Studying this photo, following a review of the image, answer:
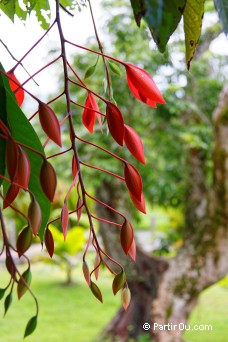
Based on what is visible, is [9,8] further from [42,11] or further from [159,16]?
[159,16]

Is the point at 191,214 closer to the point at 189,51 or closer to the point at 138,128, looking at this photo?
the point at 138,128

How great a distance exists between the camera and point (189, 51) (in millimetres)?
274

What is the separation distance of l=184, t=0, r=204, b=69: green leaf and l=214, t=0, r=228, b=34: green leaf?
2.4 inches

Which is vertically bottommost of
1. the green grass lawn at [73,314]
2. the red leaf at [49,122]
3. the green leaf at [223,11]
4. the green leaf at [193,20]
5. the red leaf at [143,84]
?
the green grass lawn at [73,314]

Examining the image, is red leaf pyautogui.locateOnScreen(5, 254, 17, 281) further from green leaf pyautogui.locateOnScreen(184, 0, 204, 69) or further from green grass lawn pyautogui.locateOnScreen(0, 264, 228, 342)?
green grass lawn pyautogui.locateOnScreen(0, 264, 228, 342)

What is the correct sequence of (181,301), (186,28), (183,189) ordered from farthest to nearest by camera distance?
1. (183,189)
2. (181,301)
3. (186,28)

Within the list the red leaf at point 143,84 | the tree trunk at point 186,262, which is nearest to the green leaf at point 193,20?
the red leaf at point 143,84

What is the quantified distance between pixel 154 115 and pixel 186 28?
2.54 metres

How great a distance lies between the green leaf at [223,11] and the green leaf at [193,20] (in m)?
0.06

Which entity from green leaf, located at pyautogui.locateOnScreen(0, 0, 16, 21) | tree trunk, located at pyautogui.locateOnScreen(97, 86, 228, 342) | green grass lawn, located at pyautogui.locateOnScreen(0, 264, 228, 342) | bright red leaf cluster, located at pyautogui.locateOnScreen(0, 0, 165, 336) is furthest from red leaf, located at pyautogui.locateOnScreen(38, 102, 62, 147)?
green grass lawn, located at pyautogui.locateOnScreen(0, 264, 228, 342)

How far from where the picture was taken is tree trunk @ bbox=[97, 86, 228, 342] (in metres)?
2.21

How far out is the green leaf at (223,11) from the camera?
0.19 meters

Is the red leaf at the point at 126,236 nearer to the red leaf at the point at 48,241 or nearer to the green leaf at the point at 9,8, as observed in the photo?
the red leaf at the point at 48,241

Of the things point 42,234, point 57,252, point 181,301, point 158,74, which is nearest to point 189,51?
point 42,234
